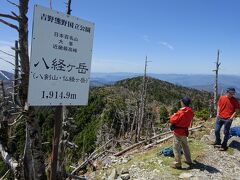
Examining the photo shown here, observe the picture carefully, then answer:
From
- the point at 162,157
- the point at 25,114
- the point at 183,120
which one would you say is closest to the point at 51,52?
the point at 25,114

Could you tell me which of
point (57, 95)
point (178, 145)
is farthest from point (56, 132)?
point (178, 145)

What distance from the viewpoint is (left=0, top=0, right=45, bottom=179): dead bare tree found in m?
4.92

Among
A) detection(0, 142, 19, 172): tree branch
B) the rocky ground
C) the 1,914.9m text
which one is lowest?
the rocky ground

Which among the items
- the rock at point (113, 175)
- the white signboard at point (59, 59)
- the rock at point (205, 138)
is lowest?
the rock at point (113, 175)

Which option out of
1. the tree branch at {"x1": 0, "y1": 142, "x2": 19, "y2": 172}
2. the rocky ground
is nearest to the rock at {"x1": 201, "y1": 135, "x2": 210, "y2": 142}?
the rocky ground

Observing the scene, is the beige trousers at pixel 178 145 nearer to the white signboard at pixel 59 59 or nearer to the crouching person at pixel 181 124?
the crouching person at pixel 181 124

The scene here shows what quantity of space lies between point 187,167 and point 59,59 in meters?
7.31

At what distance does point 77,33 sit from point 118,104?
57934mm

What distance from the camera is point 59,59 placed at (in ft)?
13.4

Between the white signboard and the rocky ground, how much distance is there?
20.4 feet

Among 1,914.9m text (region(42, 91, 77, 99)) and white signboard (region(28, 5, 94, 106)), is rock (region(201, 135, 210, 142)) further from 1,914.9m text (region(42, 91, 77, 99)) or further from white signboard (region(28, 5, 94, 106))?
1,914.9m text (region(42, 91, 77, 99))

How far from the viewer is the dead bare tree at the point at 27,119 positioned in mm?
4922

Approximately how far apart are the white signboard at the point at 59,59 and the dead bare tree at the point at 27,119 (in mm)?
1056

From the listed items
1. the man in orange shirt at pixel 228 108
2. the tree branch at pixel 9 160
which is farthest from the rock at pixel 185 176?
the tree branch at pixel 9 160
